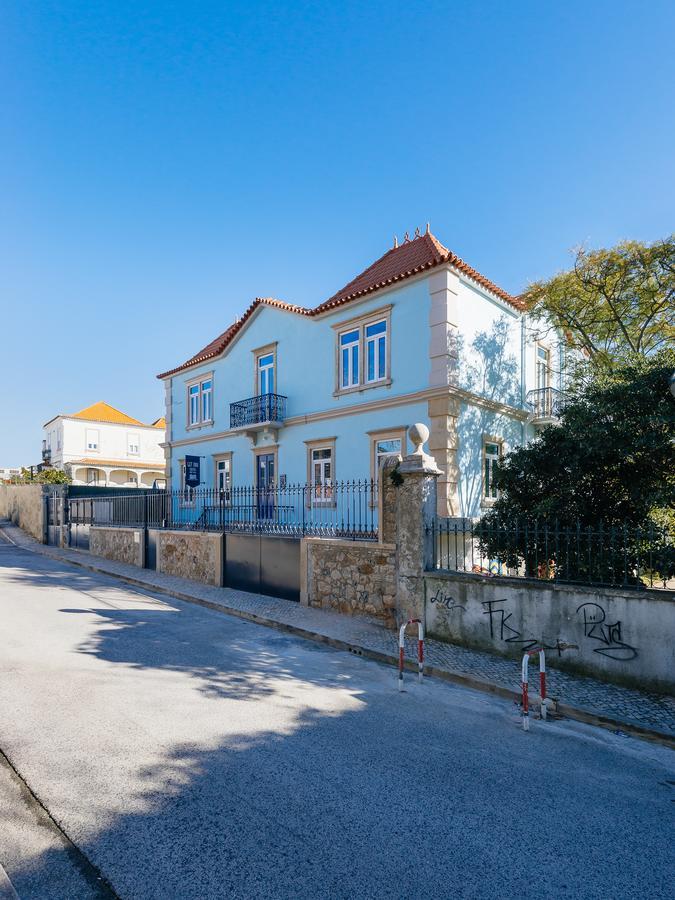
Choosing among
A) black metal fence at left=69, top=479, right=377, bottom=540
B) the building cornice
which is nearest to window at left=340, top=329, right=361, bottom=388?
the building cornice

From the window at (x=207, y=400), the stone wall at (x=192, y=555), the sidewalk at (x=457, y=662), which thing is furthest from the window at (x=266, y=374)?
the sidewalk at (x=457, y=662)

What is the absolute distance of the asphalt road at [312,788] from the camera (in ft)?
10.5

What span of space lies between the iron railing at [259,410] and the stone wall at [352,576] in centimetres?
954

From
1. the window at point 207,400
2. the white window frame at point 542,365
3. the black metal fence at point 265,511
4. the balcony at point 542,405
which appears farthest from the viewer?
the window at point 207,400

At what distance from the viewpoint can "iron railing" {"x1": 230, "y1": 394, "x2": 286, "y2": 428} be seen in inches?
799

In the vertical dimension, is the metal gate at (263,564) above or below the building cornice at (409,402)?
below

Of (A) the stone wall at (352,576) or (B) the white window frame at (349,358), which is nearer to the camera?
(A) the stone wall at (352,576)

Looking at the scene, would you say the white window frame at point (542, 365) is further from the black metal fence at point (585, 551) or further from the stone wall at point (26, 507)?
the stone wall at point (26, 507)

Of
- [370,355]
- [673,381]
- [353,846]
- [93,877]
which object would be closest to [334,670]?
[353,846]

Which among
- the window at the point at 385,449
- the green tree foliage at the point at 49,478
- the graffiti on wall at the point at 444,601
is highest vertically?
the window at the point at 385,449

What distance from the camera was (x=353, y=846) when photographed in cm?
345

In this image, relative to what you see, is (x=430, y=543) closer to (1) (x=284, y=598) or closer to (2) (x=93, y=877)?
(1) (x=284, y=598)

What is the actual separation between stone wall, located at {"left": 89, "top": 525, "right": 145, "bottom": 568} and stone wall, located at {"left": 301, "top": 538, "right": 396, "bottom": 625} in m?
8.83

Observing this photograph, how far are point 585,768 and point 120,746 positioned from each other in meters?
4.18
